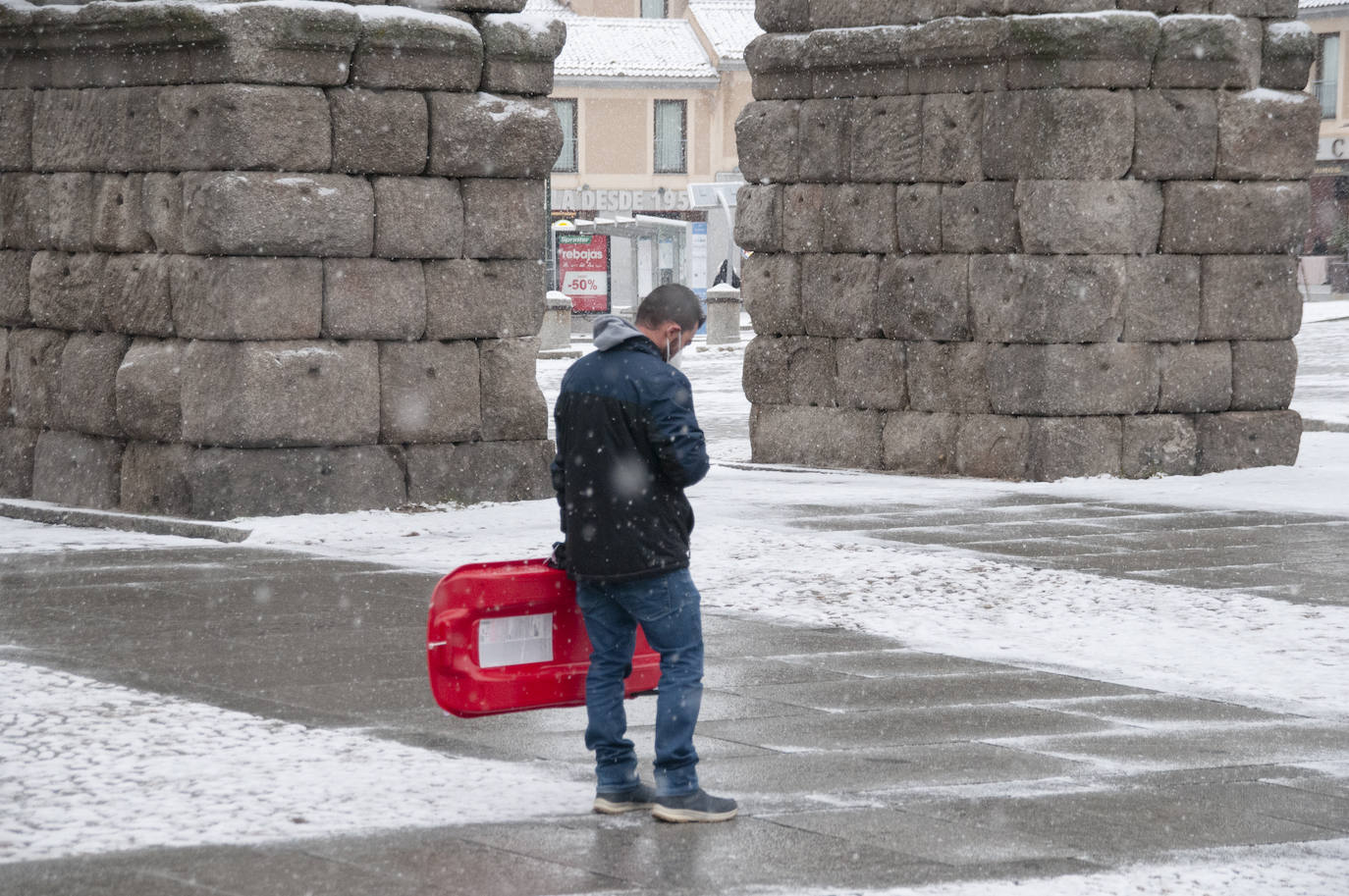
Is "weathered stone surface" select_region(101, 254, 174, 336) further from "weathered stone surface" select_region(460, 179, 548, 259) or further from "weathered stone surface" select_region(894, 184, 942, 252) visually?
"weathered stone surface" select_region(894, 184, 942, 252)

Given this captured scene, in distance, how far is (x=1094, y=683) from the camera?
785 cm

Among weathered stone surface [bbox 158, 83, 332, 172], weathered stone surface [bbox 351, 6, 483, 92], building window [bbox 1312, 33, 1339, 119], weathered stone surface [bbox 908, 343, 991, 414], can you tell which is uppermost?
building window [bbox 1312, 33, 1339, 119]

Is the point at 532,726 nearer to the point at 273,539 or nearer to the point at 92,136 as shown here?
the point at 273,539

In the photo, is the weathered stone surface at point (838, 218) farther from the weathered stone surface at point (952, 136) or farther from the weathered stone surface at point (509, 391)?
the weathered stone surface at point (509, 391)

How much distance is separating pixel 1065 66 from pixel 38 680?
8975mm

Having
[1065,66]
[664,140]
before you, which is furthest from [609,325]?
[664,140]

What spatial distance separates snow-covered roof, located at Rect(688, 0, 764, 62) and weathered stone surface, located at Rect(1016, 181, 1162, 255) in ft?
125

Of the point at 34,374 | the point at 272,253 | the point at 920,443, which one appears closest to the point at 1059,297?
the point at 920,443

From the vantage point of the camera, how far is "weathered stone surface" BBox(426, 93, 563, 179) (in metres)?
12.9

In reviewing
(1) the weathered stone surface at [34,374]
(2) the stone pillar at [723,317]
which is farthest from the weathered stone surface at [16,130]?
(2) the stone pillar at [723,317]

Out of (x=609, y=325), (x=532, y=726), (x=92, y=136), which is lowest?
(x=532, y=726)

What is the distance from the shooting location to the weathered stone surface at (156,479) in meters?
12.4

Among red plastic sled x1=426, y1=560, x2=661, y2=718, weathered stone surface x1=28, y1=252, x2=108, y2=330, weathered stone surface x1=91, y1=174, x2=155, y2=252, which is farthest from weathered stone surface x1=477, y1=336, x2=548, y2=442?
red plastic sled x1=426, y1=560, x2=661, y2=718

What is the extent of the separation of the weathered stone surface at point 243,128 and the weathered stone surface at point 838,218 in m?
4.72
